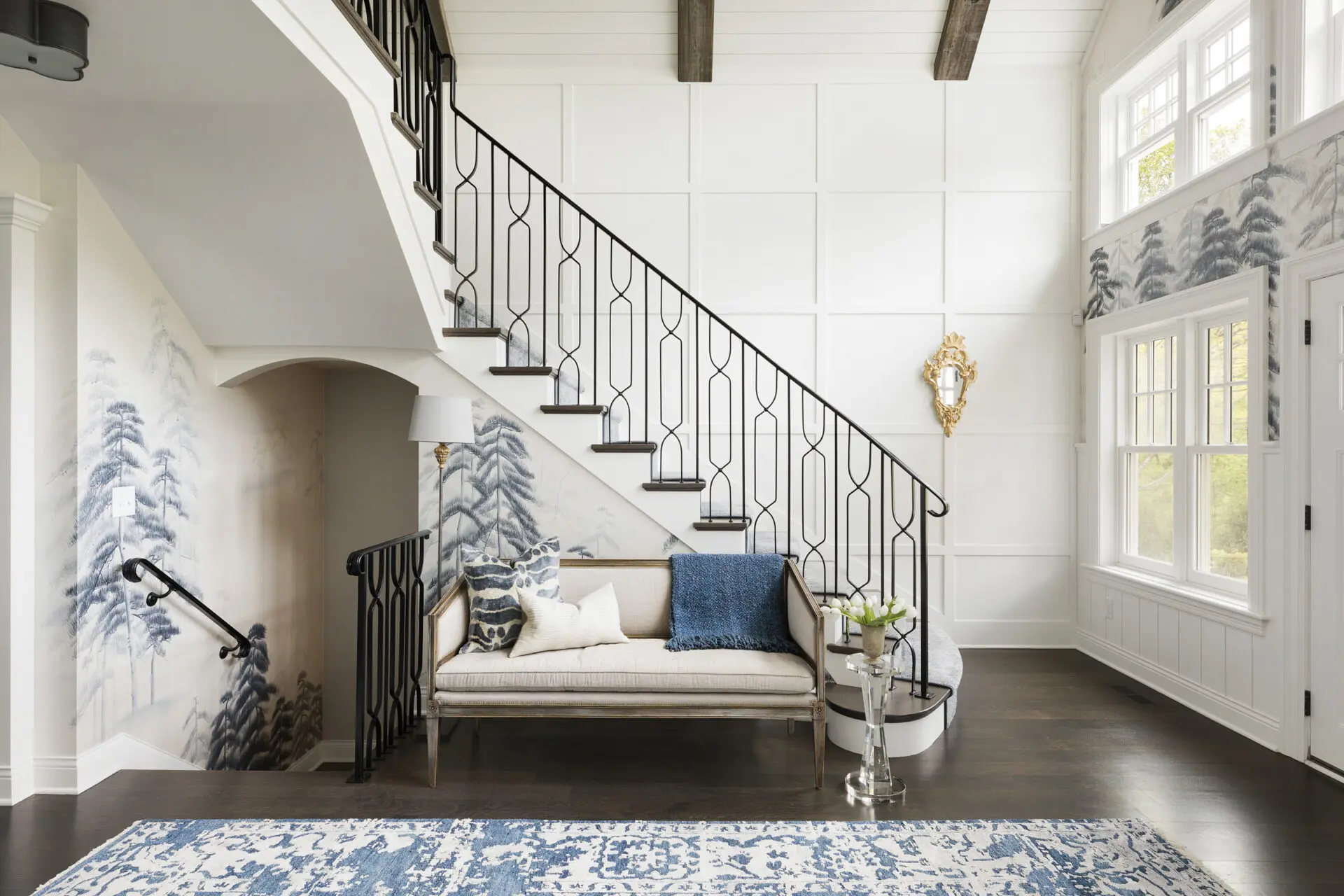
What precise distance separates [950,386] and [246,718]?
4893mm

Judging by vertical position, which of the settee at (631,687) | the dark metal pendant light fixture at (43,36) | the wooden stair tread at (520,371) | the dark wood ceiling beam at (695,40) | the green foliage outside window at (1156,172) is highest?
the dark wood ceiling beam at (695,40)

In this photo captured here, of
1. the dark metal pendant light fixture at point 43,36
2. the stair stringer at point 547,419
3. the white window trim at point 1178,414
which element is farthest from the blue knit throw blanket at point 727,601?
the dark metal pendant light fixture at point 43,36

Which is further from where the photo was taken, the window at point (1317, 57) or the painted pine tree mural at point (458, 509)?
the painted pine tree mural at point (458, 509)

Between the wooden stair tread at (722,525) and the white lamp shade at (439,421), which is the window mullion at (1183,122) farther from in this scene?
the white lamp shade at (439,421)

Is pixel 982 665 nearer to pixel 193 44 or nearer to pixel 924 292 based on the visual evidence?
pixel 924 292

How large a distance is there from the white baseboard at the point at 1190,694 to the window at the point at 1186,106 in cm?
277

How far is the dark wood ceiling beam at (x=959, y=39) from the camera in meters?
4.81

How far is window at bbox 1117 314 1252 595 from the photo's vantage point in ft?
→ 12.8

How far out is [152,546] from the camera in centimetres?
343

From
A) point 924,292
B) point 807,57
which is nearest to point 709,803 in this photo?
point 924,292

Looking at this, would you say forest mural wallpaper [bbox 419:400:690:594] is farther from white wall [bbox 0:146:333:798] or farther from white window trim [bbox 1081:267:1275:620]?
white window trim [bbox 1081:267:1275:620]

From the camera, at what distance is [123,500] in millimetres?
3219

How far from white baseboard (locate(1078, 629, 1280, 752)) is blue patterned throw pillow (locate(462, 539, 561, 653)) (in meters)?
3.36

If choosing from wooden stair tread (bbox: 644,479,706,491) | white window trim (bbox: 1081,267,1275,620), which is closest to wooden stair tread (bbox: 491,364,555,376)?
wooden stair tread (bbox: 644,479,706,491)
